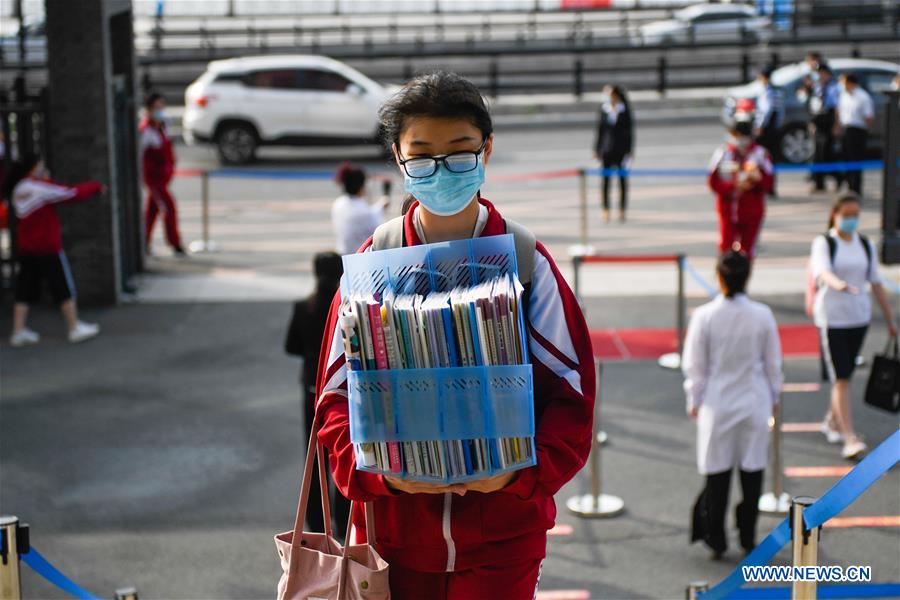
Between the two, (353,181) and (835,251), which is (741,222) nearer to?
(835,251)

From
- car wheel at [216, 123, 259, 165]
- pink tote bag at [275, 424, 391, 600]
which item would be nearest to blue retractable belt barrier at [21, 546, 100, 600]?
pink tote bag at [275, 424, 391, 600]

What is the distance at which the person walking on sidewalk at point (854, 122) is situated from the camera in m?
19.0

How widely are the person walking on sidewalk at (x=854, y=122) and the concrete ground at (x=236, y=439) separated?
5.79 feet

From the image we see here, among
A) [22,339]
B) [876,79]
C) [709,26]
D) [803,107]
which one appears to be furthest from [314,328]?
[709,26]

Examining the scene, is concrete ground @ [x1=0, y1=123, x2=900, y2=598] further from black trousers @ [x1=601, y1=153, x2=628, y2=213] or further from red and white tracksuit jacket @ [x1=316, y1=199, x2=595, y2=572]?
red and white tracksuit jacket @ [x1=316, y1=199, x2=595, y2=572]

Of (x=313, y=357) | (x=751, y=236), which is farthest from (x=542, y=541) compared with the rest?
(x=751, y=236)

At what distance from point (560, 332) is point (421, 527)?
23.6 inches

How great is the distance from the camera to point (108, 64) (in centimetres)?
1368

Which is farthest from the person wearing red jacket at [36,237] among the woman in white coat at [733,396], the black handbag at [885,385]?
the black handbag at [885,385]

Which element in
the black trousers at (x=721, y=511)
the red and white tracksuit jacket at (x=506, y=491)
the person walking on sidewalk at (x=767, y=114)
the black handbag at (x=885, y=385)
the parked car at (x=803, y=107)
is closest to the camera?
the red and white tracksuit jacket at (x=506, y=491)

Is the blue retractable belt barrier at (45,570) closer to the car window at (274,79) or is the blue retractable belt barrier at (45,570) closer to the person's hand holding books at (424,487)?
the person's hand holding books at (424,487)

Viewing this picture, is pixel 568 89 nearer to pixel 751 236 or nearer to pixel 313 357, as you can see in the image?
pixel 751 236

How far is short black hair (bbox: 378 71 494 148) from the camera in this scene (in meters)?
3.31

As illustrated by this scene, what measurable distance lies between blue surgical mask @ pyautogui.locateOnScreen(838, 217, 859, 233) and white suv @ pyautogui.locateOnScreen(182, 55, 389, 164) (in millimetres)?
15057
